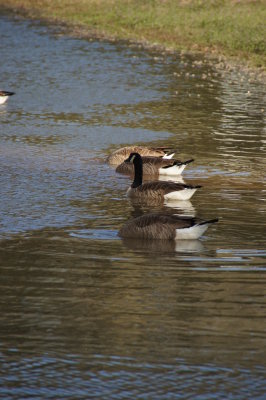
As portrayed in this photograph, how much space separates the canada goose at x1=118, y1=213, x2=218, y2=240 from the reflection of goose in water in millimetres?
67

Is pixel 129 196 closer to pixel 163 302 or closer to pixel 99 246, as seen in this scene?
pixel 99 246

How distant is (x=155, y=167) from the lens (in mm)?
18516

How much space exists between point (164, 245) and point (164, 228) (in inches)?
10.4

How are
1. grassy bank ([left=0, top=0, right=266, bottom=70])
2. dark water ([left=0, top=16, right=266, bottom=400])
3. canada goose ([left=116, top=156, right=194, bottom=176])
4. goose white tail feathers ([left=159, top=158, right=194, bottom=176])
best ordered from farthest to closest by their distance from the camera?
grassy bank ([left=0, top=0, right=266, bottom=70]) → canada goose ([left=116, top=156, right=194, bottom=176]) → goose white tail feathers ([left=159, top=158, right=194, bottom=176]) → dark water ([left=0, top=16, right=266, bottom=400])

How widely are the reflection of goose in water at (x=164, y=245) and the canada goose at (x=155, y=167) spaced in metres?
5.03

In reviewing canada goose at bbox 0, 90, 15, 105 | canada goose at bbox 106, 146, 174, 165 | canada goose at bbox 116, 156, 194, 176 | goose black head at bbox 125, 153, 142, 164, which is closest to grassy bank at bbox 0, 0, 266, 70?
canada goose at bbox 0, 90, 15, 105

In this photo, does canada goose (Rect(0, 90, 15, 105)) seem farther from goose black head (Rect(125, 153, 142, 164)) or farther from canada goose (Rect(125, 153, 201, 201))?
canada goose (Rect(125, 153, 201, 201))

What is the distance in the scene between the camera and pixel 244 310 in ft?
32.7

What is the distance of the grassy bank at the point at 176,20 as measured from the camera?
126 feet

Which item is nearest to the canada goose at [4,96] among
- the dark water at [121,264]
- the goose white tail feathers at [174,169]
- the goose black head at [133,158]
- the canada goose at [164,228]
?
the dark water at [121,264]

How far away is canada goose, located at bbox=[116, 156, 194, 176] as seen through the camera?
59.4ft

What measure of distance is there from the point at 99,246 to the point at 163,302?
2594mm

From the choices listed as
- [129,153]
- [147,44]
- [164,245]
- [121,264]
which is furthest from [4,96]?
[121,264]

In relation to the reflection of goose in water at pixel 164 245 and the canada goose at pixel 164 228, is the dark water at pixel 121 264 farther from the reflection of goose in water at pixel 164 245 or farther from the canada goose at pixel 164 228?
the canada goose at pixel 164 228
